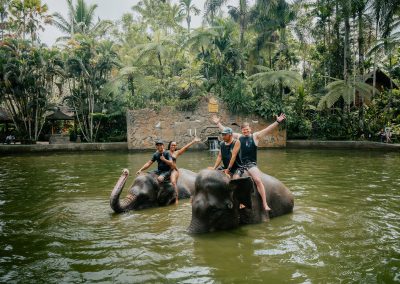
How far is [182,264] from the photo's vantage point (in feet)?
15.4

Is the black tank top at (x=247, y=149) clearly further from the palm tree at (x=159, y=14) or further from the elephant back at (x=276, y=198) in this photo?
the palm tree at (x=159, y=14)

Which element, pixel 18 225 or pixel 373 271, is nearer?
pixel 373 271

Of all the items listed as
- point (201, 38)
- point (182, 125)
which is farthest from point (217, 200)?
point (201, 38)

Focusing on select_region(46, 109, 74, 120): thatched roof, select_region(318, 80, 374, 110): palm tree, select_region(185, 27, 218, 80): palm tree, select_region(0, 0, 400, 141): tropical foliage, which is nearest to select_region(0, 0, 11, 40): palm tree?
select_region(0, 0, 400, 141): tropical foliage

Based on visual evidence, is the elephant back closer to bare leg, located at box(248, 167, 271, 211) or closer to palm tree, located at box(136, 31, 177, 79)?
bare leg, located at box(248, 167, 271, 211)

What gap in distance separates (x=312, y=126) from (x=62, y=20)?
2811 centimetres

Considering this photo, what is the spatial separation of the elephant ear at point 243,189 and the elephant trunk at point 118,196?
2.38 meters

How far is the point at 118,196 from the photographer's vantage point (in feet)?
23.0

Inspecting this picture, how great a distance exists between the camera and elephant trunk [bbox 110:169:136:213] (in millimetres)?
7008

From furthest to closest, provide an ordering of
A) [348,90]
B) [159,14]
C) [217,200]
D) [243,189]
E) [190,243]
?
1. [159,14]
2. [348,90]
3. [243,189]
4. [217,200]
5. [190,243]

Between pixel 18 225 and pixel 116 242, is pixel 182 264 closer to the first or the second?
pixel 116 242

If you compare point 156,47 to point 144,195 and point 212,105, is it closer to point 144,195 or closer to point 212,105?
point 212,105

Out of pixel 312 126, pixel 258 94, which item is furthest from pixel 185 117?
pixel 312 126

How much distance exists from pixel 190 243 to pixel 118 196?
7.15 ft
